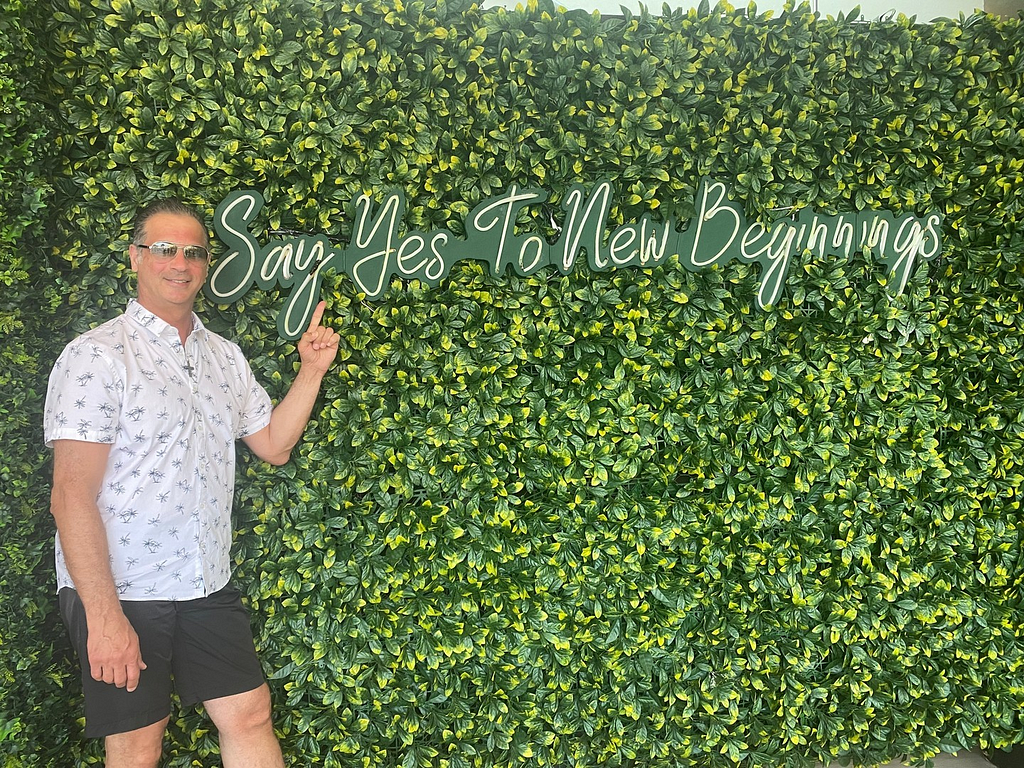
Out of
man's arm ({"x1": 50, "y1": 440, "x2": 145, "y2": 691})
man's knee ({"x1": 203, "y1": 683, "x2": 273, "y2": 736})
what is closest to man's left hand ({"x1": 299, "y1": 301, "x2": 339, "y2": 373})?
man's arm ({"x1": 50, "y1": 440, "x2": 145, "y2": 691})

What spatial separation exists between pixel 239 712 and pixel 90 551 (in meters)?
0.70

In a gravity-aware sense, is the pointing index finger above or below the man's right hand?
above

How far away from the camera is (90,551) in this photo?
6.23ft

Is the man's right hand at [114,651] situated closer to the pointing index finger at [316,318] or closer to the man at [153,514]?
the man at [153,514]

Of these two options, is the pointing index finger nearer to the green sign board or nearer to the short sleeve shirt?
the green sign board

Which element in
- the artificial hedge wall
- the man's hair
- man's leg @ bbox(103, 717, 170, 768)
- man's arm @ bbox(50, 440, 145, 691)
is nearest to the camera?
man's arm @ bbox(50, 440, 145, 691)

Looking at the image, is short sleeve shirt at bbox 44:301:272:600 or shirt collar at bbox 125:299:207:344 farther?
shirt collar at bbox 125:299:207:344

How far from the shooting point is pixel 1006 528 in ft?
9.14

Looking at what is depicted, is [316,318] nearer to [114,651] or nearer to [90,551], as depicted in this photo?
[90,551]

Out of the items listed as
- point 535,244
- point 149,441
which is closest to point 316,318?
point 149,441

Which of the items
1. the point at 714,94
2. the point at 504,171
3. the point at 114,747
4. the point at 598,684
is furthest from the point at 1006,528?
the point at 114,747

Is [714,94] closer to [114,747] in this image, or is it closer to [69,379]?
[69,379]

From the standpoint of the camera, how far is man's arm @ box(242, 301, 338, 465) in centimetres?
241

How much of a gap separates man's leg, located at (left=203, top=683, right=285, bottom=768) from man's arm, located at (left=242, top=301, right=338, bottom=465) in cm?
75
